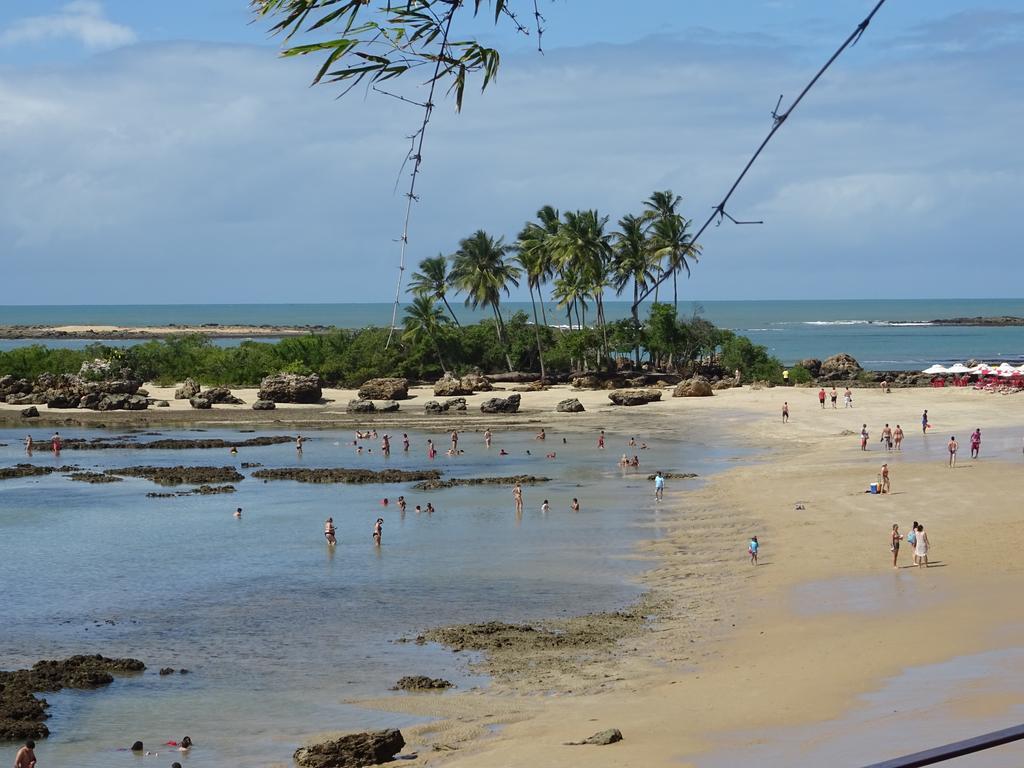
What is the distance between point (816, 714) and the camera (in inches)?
625

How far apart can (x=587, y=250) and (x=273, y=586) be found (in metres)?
58.5

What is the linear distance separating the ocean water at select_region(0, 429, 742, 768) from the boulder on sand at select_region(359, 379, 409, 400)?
89.0ft

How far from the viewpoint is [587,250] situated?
83.3m

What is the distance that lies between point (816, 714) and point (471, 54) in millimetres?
13778

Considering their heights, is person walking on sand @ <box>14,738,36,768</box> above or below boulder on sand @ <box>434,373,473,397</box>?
below

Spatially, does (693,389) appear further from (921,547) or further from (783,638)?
(783,638)

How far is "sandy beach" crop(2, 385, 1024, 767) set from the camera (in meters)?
16.0

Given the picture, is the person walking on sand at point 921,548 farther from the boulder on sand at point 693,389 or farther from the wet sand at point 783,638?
the boulder on sand at point 693,389

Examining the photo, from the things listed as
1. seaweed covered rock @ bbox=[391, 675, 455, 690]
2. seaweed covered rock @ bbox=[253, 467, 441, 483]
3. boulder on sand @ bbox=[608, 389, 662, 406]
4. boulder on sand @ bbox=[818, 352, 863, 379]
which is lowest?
seaweed covered rock @ bbox=[391, 675, 455, 690]

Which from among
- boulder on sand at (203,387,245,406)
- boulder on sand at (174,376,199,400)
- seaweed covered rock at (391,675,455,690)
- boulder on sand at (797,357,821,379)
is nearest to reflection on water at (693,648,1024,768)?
seaweed covered rock at (391,675,455,690)

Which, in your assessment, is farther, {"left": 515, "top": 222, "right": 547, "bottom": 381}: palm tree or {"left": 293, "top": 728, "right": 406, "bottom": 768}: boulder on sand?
{"left": 515, "top": 222, "right": 547, "bottom": 381}: palm tree

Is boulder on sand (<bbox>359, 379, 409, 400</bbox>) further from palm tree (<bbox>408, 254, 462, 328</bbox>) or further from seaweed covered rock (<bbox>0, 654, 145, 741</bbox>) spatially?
seaweed covered rock (<bbox>0, 654, 145, 741</bbox>)

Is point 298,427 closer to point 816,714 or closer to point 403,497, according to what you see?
point 403,497

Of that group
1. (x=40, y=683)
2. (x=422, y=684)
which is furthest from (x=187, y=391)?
(x=422, y=684)
